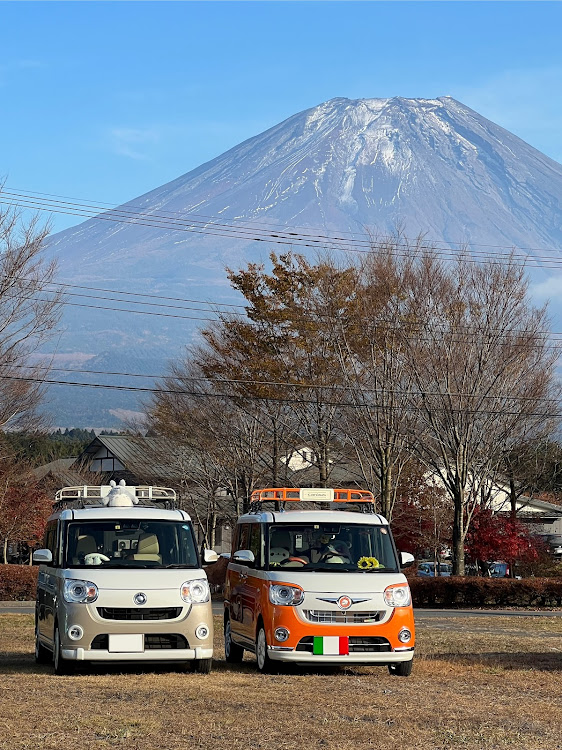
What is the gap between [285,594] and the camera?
11633 millimetres

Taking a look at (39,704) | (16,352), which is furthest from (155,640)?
(16,352)

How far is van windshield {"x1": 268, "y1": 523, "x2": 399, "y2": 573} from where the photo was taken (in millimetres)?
12266

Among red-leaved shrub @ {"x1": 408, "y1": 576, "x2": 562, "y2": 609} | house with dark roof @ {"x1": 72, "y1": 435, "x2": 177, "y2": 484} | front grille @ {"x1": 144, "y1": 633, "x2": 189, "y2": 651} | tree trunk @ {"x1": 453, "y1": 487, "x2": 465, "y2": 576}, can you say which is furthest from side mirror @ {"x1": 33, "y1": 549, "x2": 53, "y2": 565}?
house with dark roof @ {"x1": 72, "y1": 435, "x2": 177, "y2": 484}

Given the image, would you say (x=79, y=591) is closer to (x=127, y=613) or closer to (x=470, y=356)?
(x=127, y=613)

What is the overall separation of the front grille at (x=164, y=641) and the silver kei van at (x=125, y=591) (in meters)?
0.01

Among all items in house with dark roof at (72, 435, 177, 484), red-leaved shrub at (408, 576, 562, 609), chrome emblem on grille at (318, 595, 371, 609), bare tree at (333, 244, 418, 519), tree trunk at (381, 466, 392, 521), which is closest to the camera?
chrome emblem on grille at (318, 595, 371, 609)

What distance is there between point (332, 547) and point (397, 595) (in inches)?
40.6

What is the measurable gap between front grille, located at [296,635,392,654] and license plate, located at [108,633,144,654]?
5.72 feet

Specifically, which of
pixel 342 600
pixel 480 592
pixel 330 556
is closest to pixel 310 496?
pixel 330 556

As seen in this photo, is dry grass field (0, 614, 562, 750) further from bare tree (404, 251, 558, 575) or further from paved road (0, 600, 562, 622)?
bare tree (404, 251, 558, 575)

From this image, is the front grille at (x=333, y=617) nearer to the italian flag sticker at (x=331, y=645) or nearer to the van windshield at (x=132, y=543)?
the italian flag sticker at (x=331, y=645)

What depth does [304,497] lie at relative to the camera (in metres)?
13.1

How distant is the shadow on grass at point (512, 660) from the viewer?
12891 millimetres

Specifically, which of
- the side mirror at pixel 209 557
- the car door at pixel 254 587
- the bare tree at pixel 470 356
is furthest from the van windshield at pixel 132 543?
the bare tree at pixel 470 356
